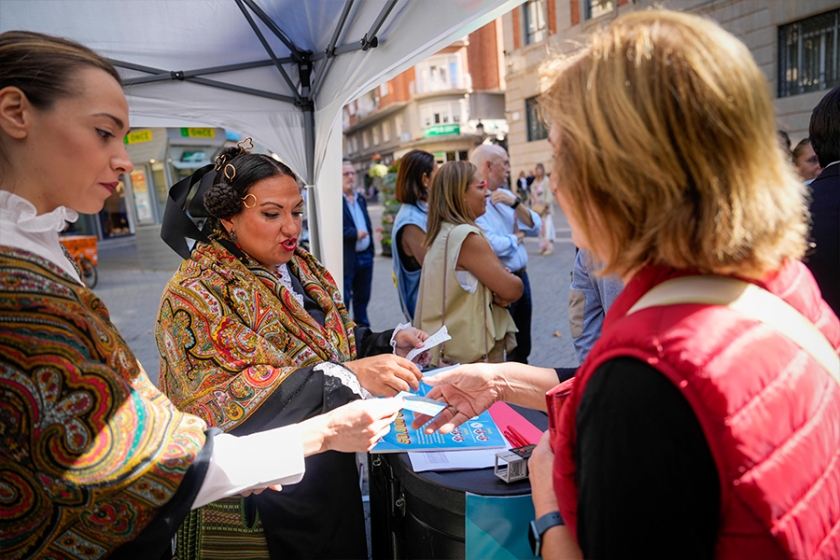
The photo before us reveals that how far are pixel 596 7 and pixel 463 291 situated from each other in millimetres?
16217

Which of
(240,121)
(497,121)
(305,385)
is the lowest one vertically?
(305,385)

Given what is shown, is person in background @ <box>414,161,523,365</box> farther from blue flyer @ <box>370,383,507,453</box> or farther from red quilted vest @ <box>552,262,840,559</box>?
red quilted vest @ <box>552,262,840,559</box>

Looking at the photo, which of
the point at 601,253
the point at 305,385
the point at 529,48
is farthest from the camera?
the point at 529,48

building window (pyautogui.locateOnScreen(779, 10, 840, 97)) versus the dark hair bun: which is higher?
building window (pyautogui.locateOnScreen(779, 10, 840, 97))

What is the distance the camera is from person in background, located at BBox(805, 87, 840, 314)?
69.0 inches

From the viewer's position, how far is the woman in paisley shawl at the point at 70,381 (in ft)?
3.18

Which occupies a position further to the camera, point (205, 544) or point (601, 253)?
point (205, 544)

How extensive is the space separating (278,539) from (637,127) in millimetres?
1819

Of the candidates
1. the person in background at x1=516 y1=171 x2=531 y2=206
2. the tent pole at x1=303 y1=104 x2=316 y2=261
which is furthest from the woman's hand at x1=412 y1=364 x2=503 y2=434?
the person in background at x1=516 y1=171 x2=531 y2=206

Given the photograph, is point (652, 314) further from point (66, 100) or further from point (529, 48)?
point (529, 48)

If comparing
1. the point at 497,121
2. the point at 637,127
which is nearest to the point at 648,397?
the point at 637,127

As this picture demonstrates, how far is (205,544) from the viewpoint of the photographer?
6.42 ft

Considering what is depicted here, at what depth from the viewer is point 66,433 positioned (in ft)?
3.21

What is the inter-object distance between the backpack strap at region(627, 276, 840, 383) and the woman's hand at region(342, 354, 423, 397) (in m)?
1.10
